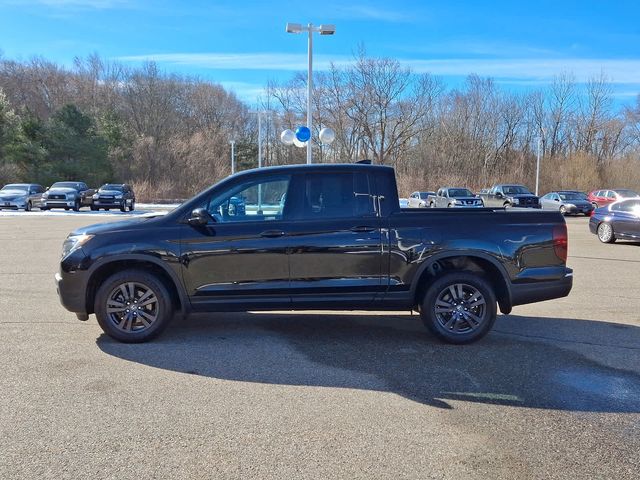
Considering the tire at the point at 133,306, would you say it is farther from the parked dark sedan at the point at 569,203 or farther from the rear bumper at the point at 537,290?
the parked dark sedan at the point at 569,203

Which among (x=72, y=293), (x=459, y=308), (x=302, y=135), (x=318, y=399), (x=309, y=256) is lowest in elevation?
(x=318, y=399)

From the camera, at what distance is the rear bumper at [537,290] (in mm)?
5887

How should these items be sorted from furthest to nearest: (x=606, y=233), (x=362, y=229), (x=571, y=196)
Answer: (x=571, y=196)
(x=606, y=233)
(x=362, y=229)

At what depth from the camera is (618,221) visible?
51.4 ft

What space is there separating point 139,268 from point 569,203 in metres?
32.3

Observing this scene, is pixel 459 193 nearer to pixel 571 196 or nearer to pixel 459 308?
pixel 571 196

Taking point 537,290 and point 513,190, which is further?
point 513,190

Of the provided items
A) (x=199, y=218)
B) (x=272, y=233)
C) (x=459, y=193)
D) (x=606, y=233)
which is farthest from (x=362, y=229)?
(x=459, y=193)

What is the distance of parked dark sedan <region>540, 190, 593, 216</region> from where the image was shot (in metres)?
32.9

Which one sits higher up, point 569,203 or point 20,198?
point 20,198

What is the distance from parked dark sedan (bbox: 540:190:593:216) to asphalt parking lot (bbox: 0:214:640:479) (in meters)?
28.3

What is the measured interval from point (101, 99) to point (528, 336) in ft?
256

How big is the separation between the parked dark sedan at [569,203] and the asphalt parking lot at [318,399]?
92.8 feet

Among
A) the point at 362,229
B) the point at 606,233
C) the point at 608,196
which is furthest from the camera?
the point at 608,196
